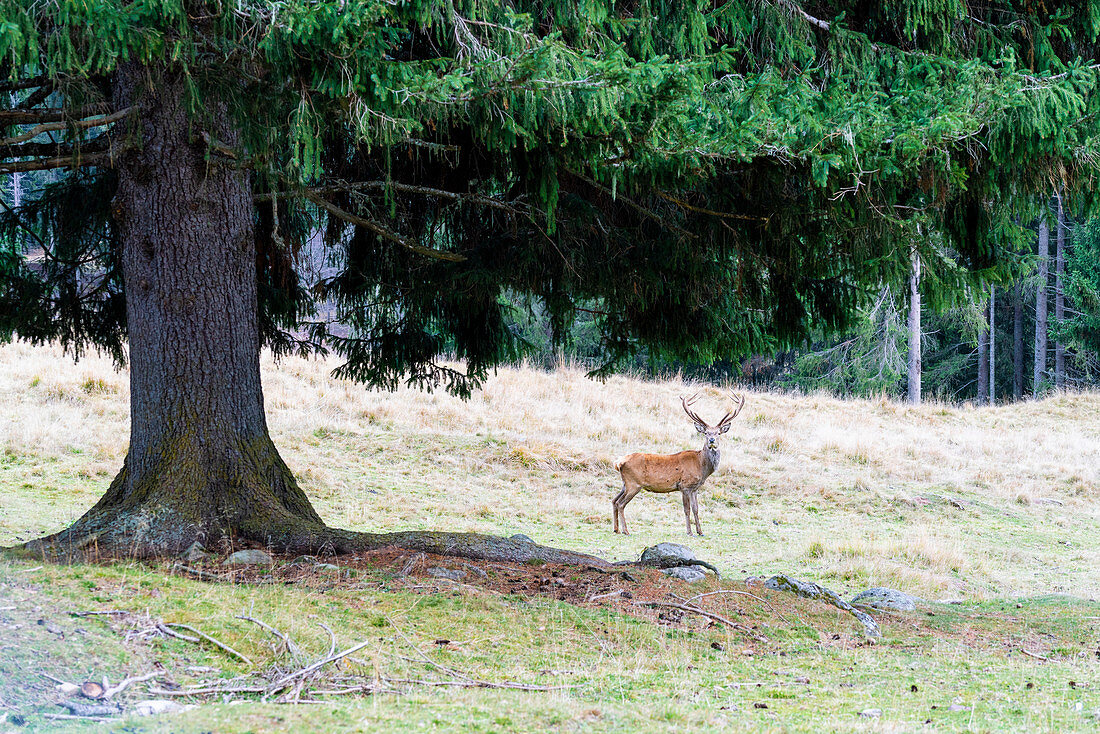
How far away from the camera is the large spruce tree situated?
4.60 m

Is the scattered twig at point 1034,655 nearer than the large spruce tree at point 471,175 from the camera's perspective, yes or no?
No

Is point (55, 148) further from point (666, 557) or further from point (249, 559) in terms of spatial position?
point (666, 557)

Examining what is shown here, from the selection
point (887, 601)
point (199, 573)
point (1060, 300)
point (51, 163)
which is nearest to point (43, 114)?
point (51, 163)

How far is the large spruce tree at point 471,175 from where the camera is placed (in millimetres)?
4602

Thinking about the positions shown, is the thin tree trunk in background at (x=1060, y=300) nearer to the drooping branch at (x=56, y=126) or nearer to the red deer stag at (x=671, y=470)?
the red deer stag at (x=671, y=470)

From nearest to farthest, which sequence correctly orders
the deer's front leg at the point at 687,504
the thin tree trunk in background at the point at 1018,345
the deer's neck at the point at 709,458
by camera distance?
1. the deer's front leg at the point at 687,504
2. the deer's neck at the point at 709,458
3. the thin tree trunk in background at the point at 1018,345

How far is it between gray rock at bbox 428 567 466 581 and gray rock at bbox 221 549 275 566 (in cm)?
102

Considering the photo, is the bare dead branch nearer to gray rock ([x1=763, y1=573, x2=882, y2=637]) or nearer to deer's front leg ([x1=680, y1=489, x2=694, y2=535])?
gray rock ([x1=763, y1=573, x2=882, y2=637])

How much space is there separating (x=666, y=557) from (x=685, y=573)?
2.21ft

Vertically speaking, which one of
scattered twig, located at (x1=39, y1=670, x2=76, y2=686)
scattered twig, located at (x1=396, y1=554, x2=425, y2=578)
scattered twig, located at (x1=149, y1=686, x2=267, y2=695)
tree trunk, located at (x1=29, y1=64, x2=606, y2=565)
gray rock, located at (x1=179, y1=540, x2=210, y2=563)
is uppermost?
tree trunk, located at (x1=29, y1=64, x2=606, y2=565)

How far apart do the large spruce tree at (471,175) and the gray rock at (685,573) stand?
0.87 m

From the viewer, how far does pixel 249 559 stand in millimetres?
5992

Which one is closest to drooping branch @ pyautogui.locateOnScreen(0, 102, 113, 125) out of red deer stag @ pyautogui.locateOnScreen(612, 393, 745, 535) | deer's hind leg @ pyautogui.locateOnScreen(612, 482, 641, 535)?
deer's hind leg @ pyautogui.locateOnScreen(612, 482, 641, 535)

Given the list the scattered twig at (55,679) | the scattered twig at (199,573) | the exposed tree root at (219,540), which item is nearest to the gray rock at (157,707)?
the scattered twig at (55,679)
